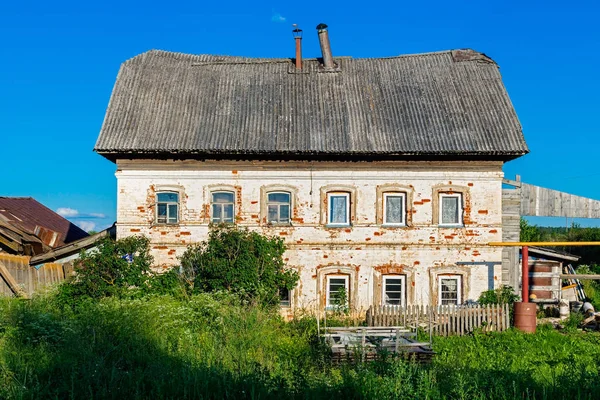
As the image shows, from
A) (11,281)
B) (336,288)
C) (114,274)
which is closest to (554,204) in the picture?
(336,288)

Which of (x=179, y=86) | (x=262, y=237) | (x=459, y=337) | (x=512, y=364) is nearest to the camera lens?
(x=512, y=364)

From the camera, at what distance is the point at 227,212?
689 inches

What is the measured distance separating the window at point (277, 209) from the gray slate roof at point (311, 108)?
4.18 feet

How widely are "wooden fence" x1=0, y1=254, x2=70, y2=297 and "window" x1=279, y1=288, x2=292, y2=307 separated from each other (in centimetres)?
619

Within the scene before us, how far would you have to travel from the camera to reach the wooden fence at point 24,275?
653 inches

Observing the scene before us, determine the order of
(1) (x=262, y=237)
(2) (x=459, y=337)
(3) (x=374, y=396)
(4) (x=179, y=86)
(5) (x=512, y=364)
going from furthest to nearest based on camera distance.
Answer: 1. (4) (x=179, y=86)
2. (1) (x=262, y=237)
3. (2) (x=459, y=337)
4. (5) (x=512, y=364)
5. (3) (x=374, y=396)

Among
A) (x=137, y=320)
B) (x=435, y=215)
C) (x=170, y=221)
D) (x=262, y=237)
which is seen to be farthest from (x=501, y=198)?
(x=137, y=320)

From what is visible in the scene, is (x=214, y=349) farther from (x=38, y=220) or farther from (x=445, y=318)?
(x=38, y=220)

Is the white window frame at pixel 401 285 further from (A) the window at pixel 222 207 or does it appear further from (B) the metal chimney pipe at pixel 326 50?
(B) the metal chimney pipe at pixel 326 50

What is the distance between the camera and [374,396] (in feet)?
26.0

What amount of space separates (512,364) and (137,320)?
723cm

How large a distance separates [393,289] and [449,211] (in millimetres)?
2714

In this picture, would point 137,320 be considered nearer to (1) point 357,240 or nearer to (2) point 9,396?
(2) point 9,396

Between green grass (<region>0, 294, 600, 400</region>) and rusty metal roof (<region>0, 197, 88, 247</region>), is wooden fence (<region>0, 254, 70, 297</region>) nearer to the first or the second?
green grass (<region>0, 294, 600, 400</region>)
